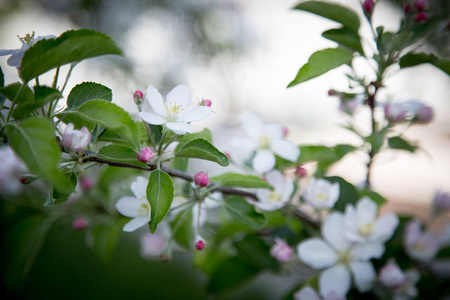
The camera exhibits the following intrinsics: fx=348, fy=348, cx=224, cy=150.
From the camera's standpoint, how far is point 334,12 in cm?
67

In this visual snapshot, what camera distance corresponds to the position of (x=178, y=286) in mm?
2203

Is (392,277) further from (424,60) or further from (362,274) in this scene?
(424,60)

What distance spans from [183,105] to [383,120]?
17.4 inches

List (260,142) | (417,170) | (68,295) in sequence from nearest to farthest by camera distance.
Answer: (260,142) < (68,295) < (417,170)

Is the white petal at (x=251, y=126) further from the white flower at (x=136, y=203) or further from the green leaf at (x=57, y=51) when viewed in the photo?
the green leaf at (x=57, y=51)

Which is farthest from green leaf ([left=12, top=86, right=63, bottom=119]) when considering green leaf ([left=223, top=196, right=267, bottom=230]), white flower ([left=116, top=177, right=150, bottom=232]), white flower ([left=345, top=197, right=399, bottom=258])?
white flower ([left=345, top=197, right=399, bottom=258])

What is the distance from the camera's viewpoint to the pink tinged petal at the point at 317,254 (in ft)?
2.32

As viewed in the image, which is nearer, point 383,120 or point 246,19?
point 383,120

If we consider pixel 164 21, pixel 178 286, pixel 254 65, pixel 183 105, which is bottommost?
pixel 178 286

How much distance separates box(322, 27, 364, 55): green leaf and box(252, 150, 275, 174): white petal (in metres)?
0.26

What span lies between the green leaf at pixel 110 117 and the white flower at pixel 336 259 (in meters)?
0.43

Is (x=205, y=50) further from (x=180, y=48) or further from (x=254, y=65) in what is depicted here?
(x=254, y=65)

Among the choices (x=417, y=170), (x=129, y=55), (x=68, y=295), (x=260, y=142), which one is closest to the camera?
(x=260, y=142)

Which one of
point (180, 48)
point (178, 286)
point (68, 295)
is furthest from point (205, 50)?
point (68, 295)
